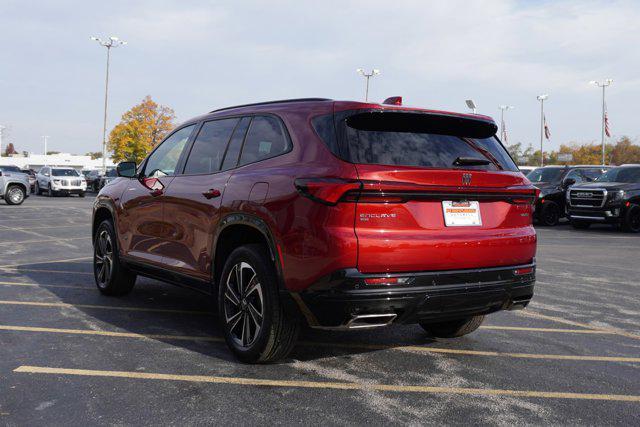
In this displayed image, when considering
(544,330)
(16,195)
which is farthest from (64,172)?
(544,330)

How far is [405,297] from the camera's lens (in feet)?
12.4

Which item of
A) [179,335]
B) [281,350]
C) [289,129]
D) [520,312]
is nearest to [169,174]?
[179,335]

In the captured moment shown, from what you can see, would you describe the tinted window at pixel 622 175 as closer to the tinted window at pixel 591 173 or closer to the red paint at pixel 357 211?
the tinted window at pixel 591 173

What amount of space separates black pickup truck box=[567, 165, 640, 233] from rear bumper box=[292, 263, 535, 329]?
51.1 ft

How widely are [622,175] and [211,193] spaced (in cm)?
1749

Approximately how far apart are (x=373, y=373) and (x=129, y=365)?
5.54ft

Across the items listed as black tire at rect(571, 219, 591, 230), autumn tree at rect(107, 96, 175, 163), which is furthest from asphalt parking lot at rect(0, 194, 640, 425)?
autumn tree at rect(107, 96, 175, 163)

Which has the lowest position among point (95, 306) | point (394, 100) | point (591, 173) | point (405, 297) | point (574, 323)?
point (95, 306)

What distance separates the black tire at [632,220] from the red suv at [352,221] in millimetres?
15170

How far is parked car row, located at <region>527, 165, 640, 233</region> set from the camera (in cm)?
1805

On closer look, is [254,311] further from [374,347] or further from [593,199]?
[593,199]

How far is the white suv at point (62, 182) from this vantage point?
36.3 m

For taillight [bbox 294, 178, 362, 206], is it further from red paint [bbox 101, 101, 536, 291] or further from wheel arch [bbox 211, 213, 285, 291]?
wheel arch [bbox 211, 213, 285, 291]

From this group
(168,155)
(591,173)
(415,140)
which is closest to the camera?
(415,140)
